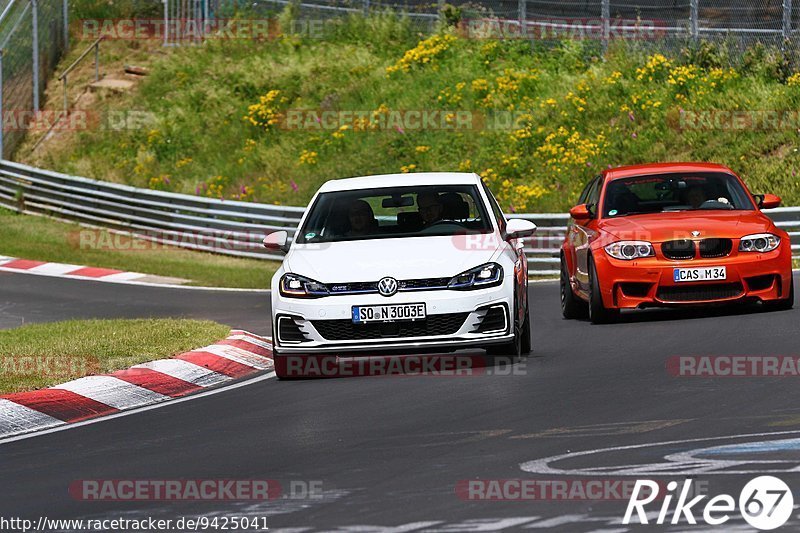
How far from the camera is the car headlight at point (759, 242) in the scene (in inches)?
560

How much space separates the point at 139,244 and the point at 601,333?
17.1 m

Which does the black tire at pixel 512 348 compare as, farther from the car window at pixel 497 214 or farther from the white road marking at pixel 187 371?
the white road marking at pixel 187 371

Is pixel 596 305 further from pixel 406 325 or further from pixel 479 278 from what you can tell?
pixel 406 325

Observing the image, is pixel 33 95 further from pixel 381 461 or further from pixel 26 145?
pixel 381 461

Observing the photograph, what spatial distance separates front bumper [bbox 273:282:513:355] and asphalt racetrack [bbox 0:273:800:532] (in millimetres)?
271

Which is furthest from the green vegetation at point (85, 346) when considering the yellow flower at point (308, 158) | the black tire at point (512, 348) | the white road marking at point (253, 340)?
the yellow flower at point (308, 158)

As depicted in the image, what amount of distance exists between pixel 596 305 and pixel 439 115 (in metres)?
19.0

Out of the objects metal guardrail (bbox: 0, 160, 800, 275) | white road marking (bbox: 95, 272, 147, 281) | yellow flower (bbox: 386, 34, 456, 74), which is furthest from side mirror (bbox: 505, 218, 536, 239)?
yellow flower (bbox: 386, 34, 456, 74)

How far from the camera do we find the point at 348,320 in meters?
11.3

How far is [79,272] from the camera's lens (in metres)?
24.2

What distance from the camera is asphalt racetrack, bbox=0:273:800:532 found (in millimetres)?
6723

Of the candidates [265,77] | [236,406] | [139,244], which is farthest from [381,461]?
[265,77]

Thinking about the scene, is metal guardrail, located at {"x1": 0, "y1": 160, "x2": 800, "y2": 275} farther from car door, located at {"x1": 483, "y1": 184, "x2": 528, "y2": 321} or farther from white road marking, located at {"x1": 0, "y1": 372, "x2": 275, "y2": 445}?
white road marking, located at {"x1": 0, "y1": 372, "x2": 275, "y2": 445}

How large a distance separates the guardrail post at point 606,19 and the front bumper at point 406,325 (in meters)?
21.6
